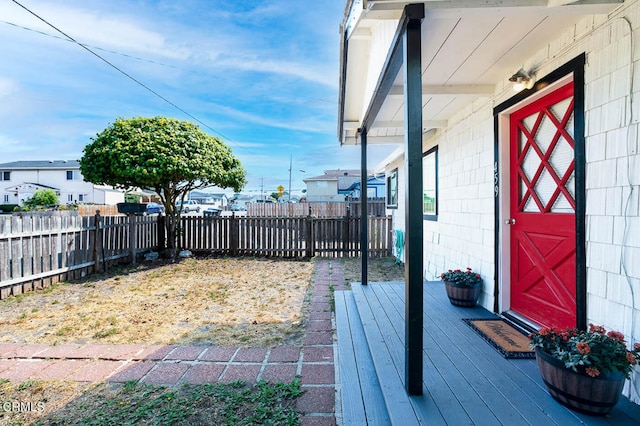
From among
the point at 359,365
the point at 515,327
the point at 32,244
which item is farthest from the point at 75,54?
the point at 515,327

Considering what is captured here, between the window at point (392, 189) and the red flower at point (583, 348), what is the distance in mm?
6660

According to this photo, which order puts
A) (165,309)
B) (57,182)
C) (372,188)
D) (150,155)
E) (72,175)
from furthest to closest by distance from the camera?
(57,182) < (72,175) < (372,188) < (150,155) < (165,309)

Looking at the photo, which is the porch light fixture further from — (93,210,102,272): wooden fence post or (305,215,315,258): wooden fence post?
(93,210,102,272): wooden fence post

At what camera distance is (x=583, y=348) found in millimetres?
1497

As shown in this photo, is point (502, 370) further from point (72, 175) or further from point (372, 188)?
point (72, 175)

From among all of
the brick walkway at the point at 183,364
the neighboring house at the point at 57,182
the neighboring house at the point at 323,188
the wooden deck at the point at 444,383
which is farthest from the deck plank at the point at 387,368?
the neighboring house at the point at 57,182

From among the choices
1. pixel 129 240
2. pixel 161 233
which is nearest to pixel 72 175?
pixel 161 233

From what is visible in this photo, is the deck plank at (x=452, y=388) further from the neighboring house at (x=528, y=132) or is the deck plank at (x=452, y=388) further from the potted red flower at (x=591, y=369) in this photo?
the neighboring house at (x=528, y=132)

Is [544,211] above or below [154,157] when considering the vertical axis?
below

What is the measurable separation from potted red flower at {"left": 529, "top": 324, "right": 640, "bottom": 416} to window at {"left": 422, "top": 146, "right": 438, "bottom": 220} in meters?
3.39

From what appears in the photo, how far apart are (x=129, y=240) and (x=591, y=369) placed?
8.04 metres

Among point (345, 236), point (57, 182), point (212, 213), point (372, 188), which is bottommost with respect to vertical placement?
point (345, 236)

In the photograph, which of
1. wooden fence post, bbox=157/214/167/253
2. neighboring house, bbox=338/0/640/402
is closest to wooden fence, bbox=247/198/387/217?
wooden fence post, bbox=157/214/167/253

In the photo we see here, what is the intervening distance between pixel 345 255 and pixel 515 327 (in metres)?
5.95
